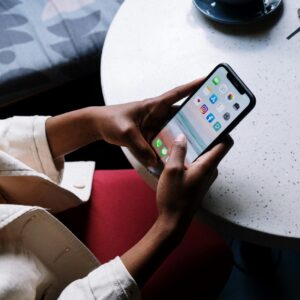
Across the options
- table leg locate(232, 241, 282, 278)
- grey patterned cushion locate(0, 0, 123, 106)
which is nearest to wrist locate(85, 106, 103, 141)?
grey patterned cushion locate(0, 0, 123, 106)

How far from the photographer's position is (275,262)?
1.17m

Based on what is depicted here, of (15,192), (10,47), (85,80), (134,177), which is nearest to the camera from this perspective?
(15,192)

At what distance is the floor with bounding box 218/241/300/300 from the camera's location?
112cm

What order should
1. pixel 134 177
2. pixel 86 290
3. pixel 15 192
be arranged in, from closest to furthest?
pixel 86 290
pixel 15 192
pixel 134 177

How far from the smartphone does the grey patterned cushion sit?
1.69ft

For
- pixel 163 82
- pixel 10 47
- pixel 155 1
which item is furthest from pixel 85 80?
pixel 163 82

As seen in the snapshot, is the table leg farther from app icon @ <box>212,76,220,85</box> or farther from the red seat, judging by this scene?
app icon @ <box>212,76,220,85</box>

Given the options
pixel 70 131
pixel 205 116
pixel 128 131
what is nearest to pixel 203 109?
pixel 205 116

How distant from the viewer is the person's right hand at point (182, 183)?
579 mm

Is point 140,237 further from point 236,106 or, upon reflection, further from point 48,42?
point 48,42

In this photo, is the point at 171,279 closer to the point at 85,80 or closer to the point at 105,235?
the point at 105,235

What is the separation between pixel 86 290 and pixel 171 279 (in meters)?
0.19

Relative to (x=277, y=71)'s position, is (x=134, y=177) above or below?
below

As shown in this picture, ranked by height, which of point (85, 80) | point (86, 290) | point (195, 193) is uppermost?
point (195, 193)
